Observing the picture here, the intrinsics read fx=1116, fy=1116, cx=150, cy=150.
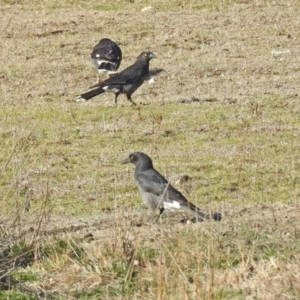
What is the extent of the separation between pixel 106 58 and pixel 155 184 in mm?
9535

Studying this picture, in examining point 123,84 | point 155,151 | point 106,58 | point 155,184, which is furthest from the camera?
point 106,58

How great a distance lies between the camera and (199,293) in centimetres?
780

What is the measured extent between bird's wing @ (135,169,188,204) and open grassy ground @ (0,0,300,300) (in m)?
0.28

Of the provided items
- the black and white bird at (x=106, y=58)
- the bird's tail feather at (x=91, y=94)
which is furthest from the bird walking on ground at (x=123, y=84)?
the black and white bird at (x=106, y=58)

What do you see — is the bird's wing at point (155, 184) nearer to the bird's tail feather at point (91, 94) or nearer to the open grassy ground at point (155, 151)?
the open grassy ground at point (155, 151)

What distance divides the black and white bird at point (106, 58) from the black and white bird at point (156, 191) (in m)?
8.52

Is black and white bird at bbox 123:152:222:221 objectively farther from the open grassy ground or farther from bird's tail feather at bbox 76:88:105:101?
bird's tail feather at bbox 76:88:105:101

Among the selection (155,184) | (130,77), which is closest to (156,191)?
(155,184)

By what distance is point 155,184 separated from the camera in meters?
11.1

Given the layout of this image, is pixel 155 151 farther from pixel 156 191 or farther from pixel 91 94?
pixel 156 191

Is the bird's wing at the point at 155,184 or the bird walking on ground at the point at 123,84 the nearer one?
the bird's wing at the point at 155,184

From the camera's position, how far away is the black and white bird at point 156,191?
10.3 m

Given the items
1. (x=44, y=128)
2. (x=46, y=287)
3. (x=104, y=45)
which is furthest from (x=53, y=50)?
(x=46, y=287)

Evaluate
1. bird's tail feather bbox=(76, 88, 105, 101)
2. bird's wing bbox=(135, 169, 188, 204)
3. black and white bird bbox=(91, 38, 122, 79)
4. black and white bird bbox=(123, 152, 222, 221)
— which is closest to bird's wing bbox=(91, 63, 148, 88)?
bird's tail feather bbox=(76, 88, 105, 101)
